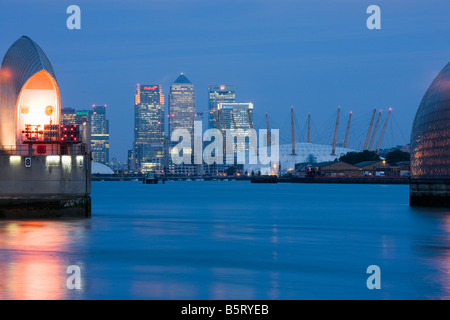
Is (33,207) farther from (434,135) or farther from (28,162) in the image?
(434,135)

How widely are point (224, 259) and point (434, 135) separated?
41.2 m

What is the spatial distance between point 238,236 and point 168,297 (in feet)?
77.3

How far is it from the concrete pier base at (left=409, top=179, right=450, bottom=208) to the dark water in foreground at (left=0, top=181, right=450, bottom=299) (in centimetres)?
762

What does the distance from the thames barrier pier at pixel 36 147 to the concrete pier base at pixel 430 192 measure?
31.3 meters

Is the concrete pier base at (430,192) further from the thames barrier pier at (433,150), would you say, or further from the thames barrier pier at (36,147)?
the thames barrier pier at (36,147)

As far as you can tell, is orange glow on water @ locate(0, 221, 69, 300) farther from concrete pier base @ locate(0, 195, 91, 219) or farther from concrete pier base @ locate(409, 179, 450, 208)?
concrete pier base @ locate(409, 179, 450, 208)

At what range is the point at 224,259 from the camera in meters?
33.5

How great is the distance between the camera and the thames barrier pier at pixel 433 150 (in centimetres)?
6638

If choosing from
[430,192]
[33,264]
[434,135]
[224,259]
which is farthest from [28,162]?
[434,135]

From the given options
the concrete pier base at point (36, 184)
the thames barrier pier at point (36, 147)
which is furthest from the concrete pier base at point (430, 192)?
the concrete pier base at point (36, 184)

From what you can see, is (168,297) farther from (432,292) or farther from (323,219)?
(323,219)
